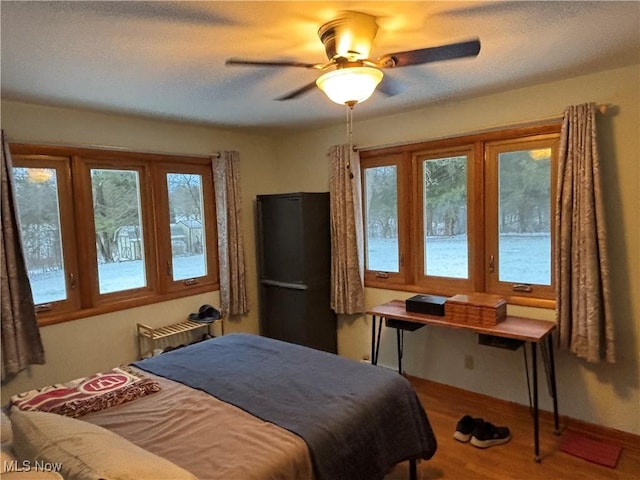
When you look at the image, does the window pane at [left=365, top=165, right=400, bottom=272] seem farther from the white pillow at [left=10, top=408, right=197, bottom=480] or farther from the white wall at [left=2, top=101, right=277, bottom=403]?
the white pillow at [left=10, top=408, right=197, bottom=480]

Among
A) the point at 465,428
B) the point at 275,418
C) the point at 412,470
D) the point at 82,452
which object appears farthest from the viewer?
the point at 465,428

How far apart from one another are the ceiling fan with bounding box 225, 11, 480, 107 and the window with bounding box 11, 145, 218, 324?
2.02 m

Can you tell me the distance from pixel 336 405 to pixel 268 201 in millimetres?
2459

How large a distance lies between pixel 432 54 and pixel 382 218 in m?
2.16

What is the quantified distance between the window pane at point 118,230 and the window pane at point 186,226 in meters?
0.29

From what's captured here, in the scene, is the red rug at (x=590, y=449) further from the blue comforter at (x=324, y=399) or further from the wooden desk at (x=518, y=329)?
the blue comforter at (x=324, y=399)

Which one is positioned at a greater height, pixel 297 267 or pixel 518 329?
pixel 297 267

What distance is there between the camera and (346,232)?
374 centimetres

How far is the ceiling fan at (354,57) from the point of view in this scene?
5.47 feet

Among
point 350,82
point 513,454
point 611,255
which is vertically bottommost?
point 513,454

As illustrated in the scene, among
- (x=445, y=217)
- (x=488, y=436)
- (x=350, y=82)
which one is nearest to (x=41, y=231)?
(x=350, y=82)

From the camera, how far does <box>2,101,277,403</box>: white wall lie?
290cm

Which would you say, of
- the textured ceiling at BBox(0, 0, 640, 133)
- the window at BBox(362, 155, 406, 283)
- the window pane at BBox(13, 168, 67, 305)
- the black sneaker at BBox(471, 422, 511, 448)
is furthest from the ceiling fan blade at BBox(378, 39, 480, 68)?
the window pane at BBox(13, 168, 67, 305)

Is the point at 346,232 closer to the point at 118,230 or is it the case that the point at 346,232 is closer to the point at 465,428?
the point at 465,428
